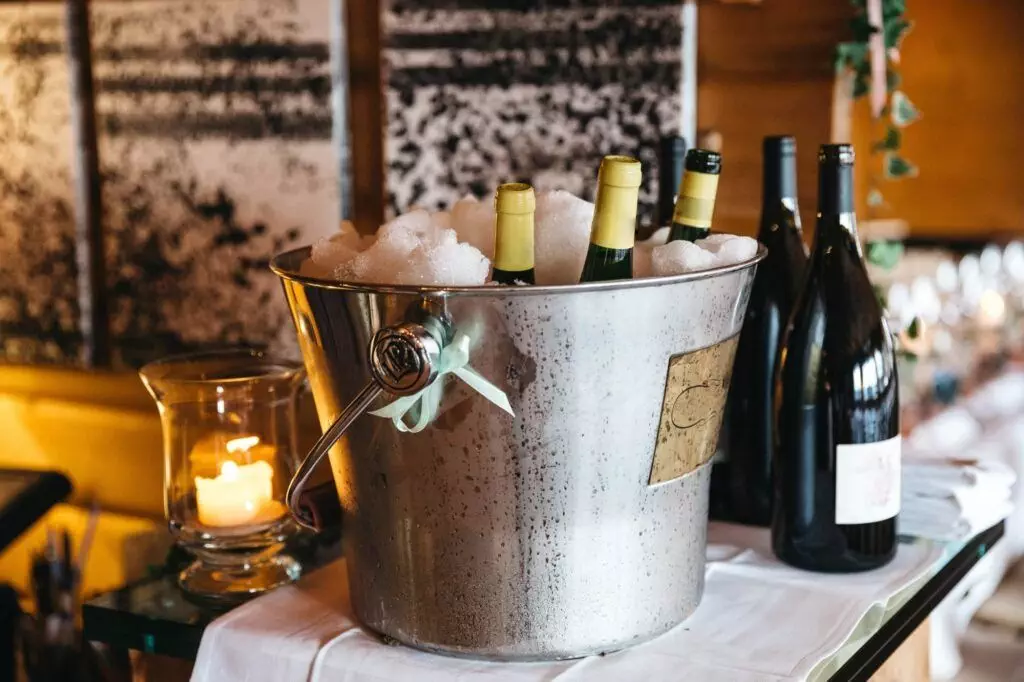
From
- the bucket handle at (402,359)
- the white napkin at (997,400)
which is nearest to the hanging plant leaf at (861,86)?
the bucket handle at (402,359)

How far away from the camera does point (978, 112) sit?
4.21 m

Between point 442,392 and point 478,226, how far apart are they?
20 centimetres

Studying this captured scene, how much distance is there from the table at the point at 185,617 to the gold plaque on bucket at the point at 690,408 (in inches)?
7.9

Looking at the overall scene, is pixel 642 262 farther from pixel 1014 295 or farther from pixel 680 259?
pixel 1014 295

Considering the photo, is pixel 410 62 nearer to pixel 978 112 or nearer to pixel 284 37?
pixel 284 37

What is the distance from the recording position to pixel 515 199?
0.76m

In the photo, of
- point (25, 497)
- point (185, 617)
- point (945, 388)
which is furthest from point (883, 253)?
point (25, 497)

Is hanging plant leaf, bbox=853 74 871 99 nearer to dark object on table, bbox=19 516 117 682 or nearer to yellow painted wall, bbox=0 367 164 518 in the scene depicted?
yellow painted wall, bbox=0 367 164 518

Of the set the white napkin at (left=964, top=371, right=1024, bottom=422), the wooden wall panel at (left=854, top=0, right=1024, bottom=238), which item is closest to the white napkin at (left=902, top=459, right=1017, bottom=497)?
the white napkin at (left=964, top=371, right=1024, bottom=422)

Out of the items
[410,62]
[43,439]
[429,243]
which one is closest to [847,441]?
[429,243]

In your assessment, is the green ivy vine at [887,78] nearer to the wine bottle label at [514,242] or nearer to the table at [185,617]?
the table at [185,617]

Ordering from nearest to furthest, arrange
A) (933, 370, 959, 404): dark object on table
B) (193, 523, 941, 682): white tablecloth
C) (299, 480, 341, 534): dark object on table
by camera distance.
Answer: (193, 523, 941, 682): white tablecloth < (299, 480, 341, 534): dark object on table < (933, 370, 959, 404): dark object on table

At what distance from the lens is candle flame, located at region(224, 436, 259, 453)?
1050mm

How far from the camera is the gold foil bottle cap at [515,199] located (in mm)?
758
